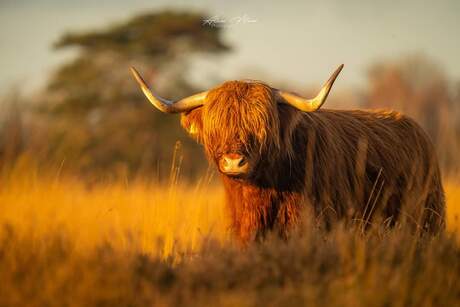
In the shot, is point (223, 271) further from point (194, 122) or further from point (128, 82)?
point (128, 82)

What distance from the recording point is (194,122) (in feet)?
21.6

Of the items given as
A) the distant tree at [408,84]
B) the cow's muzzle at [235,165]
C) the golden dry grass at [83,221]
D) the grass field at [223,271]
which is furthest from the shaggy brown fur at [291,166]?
the distant tree at [408,84]

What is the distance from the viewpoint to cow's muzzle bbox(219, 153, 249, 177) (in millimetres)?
5660

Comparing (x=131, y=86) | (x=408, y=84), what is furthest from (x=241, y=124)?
(x=408, y=84)

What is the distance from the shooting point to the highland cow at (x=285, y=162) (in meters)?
6.04

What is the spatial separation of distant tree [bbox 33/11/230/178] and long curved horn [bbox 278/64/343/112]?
17694 millimetres

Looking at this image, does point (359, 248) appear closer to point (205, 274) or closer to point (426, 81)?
point (205, 274)

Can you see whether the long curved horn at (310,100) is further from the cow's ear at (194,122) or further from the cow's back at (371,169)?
the cow's ear at (194,122)

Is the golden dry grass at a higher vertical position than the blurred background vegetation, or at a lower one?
higher

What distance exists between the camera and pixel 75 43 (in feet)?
84.9

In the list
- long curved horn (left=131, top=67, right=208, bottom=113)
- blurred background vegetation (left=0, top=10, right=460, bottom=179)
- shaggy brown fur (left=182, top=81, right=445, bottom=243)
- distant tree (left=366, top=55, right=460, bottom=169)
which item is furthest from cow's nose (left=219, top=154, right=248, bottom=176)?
distant tree (left=366, top=55, right=460, bottom=169)

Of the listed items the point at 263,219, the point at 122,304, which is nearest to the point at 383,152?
the point at 263,219

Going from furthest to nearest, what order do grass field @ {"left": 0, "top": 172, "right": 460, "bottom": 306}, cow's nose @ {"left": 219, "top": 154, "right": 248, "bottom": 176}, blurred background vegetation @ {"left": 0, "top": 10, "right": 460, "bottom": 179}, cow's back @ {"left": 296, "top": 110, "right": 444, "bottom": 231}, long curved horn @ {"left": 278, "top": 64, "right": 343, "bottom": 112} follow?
1. blurred background vegetation @ {"left": 0, "top": 10, "right": 460, "bottom": 179}
2. cow's back @ {"left": 296, "top": 110, "right": 444, "bottom": 231}
3. long curved horn @ {"left": 278, "top": 64, "right": 343, "bottom": 112}
4. cow's nose @ {"left": 219, "top": 154, "right": 248, "bottom": 176}
5. grass field @ {"left": 0, "top": 172, "right": 460, "bottom": 306}

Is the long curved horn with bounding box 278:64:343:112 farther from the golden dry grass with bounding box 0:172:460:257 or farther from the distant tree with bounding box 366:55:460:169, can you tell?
the distant tree with bounding box 366:55:460:169
